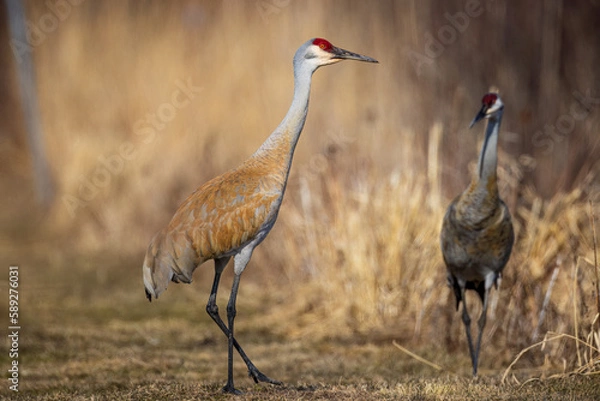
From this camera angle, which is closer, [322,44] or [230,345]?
[230,345]

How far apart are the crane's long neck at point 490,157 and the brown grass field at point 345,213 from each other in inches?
24.3

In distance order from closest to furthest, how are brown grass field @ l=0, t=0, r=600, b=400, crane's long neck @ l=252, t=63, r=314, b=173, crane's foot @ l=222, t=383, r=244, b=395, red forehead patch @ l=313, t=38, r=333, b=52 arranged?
crane's foot @ l=222, t=383, r=244, b=395 < crane's long neck @ l=252, t=63, r=314, b=173 < red forehead patch @ l=313, t=38, r=333, b=52 < brown grass field @ l=0, t=0, r=600, b=400

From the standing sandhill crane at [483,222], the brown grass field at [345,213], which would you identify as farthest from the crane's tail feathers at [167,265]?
the standing sandhill crane at [483,222]

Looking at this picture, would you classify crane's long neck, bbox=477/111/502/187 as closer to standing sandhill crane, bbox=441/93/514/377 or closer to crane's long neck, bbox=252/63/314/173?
standing sandhill crane, bbox=441/93/514/377

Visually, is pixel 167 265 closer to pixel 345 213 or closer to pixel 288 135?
pixel 288 135

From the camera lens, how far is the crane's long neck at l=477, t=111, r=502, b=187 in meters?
5.46

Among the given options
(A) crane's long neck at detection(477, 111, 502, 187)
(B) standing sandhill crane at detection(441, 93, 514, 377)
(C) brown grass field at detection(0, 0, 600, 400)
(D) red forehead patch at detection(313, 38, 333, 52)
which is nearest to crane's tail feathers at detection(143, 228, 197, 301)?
(C) brown grass field at detection(0, 0, 600, 400)

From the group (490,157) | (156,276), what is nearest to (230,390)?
(156,276)

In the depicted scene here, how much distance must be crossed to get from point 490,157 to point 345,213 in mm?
1883

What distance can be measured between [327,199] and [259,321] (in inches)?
48.3

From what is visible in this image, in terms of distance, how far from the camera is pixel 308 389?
447 cm

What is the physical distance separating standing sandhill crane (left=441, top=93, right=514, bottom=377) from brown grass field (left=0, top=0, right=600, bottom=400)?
49cm

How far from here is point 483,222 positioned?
546 centimetres

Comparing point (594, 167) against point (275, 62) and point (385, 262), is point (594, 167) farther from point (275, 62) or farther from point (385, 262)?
point (275, 62)
